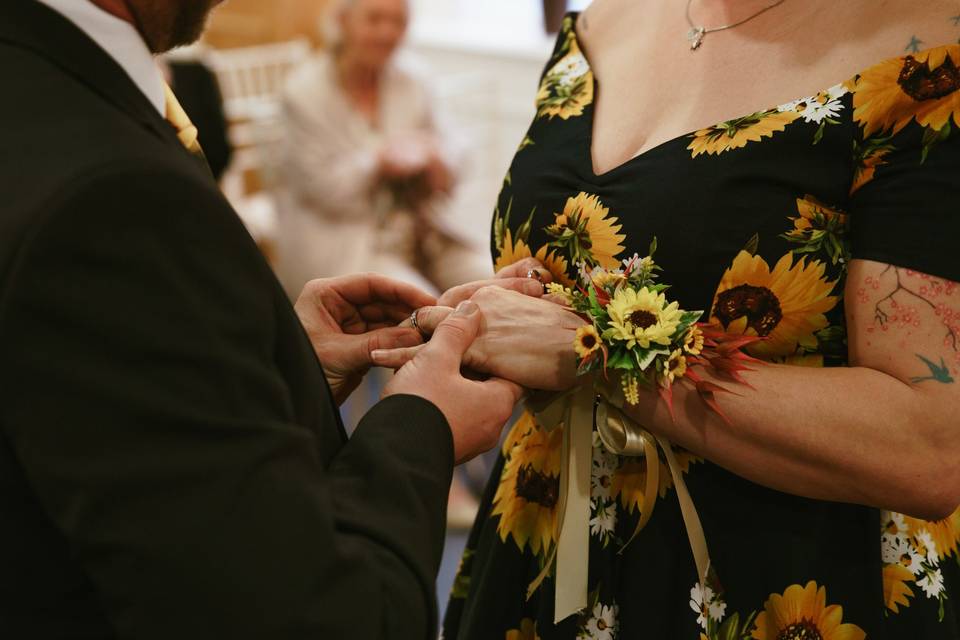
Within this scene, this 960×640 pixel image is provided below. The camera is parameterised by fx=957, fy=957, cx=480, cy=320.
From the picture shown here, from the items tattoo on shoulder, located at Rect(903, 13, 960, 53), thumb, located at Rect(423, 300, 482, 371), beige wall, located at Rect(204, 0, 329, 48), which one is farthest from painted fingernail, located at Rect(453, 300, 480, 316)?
beige wall, located at Rect(204, 0, 329, 48)

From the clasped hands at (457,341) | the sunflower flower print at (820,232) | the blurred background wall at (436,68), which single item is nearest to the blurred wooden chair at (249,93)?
the blurred background wall at (436,68)

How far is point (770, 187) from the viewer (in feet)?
3.52

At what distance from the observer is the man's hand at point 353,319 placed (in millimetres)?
1202

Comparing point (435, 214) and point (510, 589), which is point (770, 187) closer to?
point (510, 589)

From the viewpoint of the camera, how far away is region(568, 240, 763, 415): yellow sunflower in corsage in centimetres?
103

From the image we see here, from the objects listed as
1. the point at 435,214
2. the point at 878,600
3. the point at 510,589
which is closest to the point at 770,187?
the point at 878,600

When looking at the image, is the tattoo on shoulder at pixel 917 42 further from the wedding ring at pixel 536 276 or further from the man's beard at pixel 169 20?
the man's beard at pixel 169 20

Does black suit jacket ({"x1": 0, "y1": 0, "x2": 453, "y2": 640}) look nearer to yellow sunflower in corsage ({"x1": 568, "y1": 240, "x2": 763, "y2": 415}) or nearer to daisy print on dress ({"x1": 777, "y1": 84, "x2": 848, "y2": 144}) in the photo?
yellow sunflower in corsage ({"x1": 568, "y1": 240, "x2": 763, "y2": 415})

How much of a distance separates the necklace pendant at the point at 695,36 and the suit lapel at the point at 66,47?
0.78 meters

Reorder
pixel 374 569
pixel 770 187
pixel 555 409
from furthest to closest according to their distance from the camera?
pixel 555 409
pixel 770 187
pixel 374 569

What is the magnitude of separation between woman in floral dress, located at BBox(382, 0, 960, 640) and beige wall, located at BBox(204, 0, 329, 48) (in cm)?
492

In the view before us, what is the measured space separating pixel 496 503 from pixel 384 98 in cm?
302

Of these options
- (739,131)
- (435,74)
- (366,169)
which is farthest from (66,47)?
(435,74)

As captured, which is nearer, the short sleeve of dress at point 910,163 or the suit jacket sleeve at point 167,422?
the suit jacket sleeve at point 167,422
